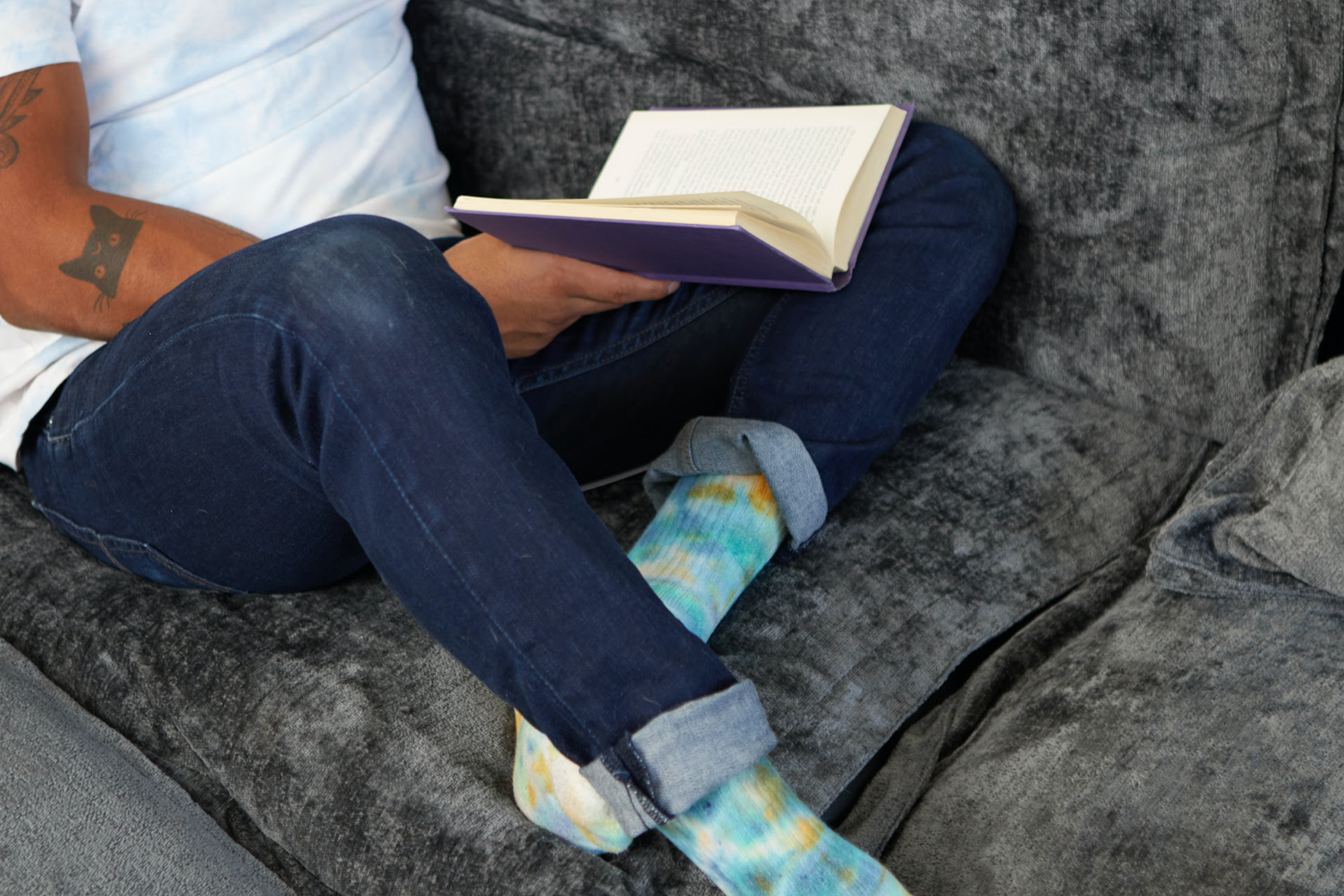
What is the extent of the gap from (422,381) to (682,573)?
0.26 metres

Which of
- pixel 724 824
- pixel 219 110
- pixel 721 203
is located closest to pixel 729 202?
pixel 721 203

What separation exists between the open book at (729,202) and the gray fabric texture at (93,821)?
492 mm

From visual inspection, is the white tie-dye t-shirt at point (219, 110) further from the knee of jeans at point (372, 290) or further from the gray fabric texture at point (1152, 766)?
the gray fabric texture at point (1152, 766)

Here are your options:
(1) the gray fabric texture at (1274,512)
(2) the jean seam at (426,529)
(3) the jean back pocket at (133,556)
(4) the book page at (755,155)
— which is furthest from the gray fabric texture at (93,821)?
(1) the gray fabric texture at (1274,512)

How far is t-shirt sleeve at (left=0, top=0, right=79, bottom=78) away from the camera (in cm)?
86

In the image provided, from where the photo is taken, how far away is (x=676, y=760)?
2.01ft

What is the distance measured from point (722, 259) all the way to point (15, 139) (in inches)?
21.2

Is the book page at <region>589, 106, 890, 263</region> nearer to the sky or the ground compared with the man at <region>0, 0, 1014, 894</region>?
nearer to the sky

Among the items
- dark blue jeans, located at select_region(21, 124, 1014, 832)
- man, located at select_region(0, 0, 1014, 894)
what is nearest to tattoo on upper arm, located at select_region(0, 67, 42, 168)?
man, located at select_region(0, 0, 1014, 894)

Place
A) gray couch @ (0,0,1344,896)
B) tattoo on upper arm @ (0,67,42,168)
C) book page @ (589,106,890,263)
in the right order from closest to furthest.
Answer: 1. gray couch @ (0,0,1344,896)
2. tattoo on upper arm @ (0,67,42,168)
3. book page @ (589,106,890,263)

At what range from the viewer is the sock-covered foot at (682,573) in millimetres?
687

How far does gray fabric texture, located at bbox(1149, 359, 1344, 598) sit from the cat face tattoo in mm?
830

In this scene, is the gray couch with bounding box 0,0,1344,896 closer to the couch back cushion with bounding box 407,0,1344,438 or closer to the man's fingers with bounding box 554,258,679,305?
the couch back cushion with bounding box 407,0,1344,438

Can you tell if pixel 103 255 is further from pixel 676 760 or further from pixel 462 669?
pixel 676 760
